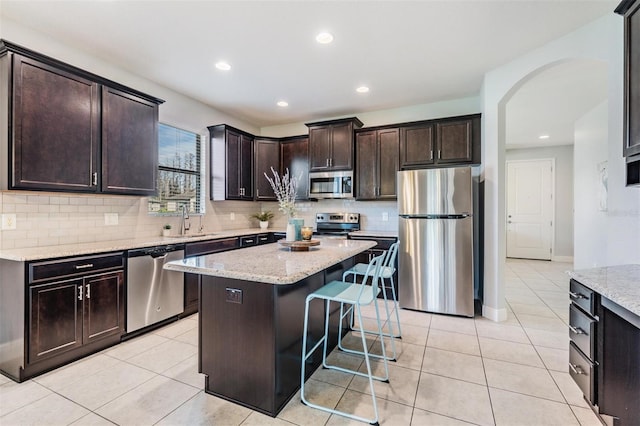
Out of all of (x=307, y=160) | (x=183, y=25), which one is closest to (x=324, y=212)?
(x=307, y=160)

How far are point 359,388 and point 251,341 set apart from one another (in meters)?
0.84

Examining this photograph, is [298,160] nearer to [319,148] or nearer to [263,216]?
[319,148]

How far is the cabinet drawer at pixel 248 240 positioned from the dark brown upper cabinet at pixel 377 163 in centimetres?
168

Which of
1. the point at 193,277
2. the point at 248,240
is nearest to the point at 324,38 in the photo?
the point at 248,240

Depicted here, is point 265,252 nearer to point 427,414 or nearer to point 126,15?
point 427,414

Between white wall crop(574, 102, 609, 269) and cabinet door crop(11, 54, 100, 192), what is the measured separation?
6259 mm

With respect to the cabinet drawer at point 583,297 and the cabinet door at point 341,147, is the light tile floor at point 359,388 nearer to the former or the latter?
the cabinet drawer at point 583,297

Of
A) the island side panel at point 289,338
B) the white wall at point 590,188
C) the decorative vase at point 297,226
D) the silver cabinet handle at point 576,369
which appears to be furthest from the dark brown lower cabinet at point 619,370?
the white wall at point 590,188

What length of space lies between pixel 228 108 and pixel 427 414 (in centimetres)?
449

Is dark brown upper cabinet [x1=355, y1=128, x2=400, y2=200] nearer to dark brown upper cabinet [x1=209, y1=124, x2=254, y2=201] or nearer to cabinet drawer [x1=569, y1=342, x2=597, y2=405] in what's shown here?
dark brown upper cabinet [x1=209, y1=124, x2=254, y2=201]

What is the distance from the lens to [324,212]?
513 cm

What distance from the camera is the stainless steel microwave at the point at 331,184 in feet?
14.9

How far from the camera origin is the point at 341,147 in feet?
15.0

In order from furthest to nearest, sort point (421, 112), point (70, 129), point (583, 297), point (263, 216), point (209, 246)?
point (263, 216), point (421, 112), point (209, 246), point (70, 129), point (583, 297)
